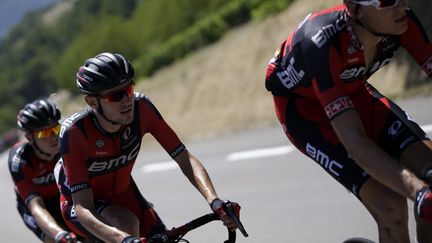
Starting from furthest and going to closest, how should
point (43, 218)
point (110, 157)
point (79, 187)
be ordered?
point (43, 218), point (110, 157), point (79, 187)

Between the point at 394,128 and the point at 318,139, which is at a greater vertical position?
the point at 318,139

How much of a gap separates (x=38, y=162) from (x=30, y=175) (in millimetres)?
153

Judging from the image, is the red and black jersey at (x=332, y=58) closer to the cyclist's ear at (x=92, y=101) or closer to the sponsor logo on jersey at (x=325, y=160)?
the sponsor logo on jersey at (x=325, y=160)

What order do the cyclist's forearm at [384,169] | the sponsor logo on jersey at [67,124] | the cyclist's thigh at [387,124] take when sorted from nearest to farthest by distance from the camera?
the cyclist's forearm at [384,169] < the cyclist's thigh at [387,124] < the sponsor logo on jersey at [67,124]

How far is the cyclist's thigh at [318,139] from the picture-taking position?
12.9 ft

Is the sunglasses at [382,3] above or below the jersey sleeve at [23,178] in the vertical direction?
above

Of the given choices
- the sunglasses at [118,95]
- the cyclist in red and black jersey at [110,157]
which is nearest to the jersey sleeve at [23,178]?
the cyclist in red and black jersey at [110,157]

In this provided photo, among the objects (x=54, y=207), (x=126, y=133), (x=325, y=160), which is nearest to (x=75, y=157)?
(x=126, y=133)

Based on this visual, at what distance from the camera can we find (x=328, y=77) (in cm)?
379

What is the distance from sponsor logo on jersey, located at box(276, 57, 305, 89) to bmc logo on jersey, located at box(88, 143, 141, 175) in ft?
3.82

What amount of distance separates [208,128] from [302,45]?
49.8ft

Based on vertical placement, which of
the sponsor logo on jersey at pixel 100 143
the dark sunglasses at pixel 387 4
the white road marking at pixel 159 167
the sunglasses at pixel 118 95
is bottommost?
the white road marking at pixel 159 167

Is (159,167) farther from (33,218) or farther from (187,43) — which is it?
(187,43)

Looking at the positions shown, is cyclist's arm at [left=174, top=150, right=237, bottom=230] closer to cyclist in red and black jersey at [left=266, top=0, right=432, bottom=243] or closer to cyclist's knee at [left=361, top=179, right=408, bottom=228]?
cyclist in red and black jersey at [left=266, top=0, right=432, bottom=243]
